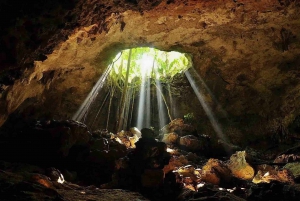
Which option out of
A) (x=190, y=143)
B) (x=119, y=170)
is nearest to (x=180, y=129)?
(x=190, y=143)

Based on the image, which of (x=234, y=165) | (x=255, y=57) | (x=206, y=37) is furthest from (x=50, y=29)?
(x=255, y=57)

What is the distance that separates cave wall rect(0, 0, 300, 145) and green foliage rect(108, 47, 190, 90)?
2.29 metres

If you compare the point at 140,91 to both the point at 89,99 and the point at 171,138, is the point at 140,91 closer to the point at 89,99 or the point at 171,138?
the point at 89,99

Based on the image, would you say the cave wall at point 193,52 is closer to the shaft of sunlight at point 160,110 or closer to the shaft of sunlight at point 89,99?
the shaft of sunlight at point 89,99

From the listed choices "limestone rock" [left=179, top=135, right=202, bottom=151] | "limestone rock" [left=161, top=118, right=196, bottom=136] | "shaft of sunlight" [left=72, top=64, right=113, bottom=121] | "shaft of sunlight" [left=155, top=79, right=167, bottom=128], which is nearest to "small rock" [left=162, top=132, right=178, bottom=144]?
"limestone rock" [left=179, top=135, right=202, bottom=151]

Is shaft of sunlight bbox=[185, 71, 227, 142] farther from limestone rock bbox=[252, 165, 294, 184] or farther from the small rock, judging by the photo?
limestone rock bbox=[252, 165, 294, 184]

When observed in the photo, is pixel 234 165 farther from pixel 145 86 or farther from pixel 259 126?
pixel 145 86

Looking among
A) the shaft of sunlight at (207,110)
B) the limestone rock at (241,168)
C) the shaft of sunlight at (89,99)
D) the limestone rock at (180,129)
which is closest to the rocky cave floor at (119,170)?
the limestone rock at (241,168)

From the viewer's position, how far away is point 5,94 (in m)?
5.44

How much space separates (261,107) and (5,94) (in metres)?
10.9

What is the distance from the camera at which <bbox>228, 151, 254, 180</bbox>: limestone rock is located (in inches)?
316

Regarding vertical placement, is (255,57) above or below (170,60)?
below

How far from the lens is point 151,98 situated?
619 inches

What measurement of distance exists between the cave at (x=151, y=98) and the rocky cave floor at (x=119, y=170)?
0.10 ft
